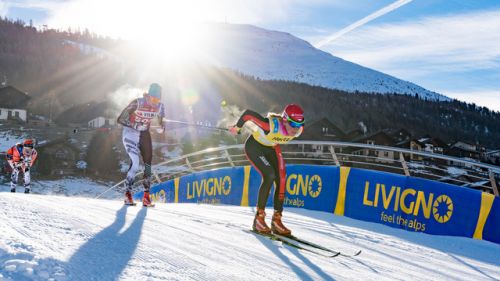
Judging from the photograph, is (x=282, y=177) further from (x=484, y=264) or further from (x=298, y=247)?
(x=484, y=264)

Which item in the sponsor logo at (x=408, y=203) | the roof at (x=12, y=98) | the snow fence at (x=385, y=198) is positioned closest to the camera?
the snow fence at (x=385, y=198)

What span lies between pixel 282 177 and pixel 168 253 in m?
2.93

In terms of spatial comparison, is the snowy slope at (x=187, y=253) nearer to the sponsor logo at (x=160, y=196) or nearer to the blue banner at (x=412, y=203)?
the blue banner at (x=412, y=203)

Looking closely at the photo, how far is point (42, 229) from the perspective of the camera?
4176 mm

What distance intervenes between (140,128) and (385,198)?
5406mm

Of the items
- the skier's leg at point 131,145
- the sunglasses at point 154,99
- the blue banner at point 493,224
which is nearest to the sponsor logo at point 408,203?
the blue banner at point 493,224

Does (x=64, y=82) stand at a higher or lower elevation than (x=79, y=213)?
higher

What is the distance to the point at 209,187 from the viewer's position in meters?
15.0

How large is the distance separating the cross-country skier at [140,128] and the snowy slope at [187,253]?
2.42 m

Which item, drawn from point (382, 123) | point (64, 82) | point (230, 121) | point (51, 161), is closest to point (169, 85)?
point (64, 82)

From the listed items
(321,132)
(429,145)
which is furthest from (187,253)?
(429,145)

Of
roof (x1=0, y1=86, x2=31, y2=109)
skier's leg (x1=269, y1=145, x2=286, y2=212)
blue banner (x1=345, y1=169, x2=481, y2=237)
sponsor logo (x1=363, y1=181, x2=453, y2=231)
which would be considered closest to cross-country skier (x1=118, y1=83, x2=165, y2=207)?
skier's leg (x1=269, y1=145, x2=286, y2=212)

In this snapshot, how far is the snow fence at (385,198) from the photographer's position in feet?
27.6

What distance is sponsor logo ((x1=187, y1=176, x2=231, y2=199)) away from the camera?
1423 centimetres
